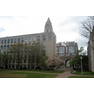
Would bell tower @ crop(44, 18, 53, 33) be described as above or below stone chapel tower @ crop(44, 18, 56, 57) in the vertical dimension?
above

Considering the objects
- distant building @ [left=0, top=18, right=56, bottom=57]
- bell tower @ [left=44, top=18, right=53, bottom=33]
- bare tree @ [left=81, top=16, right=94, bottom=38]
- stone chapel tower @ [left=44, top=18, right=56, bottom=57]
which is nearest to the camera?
bare tree @ [left=81, top=16, right=94, bottom=38]

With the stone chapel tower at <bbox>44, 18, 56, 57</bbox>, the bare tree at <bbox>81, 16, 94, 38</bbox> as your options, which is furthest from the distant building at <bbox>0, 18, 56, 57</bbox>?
the bare tree at <bbox>81, 16, 94, 38</bbox>

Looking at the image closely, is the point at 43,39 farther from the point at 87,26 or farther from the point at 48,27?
the point at 87,26

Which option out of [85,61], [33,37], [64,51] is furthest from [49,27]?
[85,61]

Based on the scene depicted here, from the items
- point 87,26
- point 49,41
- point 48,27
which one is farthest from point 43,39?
point 87,26

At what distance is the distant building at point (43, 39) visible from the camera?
4006 centimetres

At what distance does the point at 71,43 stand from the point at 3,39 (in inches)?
1015

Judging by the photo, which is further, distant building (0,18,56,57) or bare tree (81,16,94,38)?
distant building (0,18,56,57)

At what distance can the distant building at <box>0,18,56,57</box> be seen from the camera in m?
40.1

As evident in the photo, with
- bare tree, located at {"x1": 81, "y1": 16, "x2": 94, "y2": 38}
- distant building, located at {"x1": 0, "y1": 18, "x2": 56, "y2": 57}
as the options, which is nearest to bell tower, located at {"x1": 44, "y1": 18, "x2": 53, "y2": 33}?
distant building, located at {"x1": 0, "y1": 18, "x2": 56, "y2": 57}

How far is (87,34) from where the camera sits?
1852 centimetres

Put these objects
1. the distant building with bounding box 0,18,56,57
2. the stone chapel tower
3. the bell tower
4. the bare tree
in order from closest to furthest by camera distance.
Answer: the bare tree → the stone chapel tower → the distant building with bounding box 0,18,56,57 → the bell tower

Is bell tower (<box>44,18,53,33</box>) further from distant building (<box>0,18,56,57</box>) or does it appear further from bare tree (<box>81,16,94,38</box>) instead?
bare tree (<box>81,16,94,38</box>)

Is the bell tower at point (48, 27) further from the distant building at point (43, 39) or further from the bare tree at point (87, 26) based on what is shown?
the bare tree at point (87, 26)
